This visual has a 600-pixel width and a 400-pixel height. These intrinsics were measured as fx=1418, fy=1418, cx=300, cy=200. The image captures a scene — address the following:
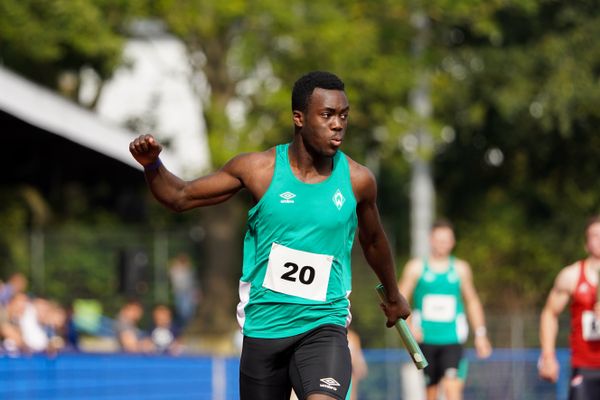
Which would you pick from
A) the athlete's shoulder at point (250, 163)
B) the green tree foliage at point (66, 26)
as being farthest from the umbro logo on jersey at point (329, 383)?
the green tree foliage at point (66, 26)

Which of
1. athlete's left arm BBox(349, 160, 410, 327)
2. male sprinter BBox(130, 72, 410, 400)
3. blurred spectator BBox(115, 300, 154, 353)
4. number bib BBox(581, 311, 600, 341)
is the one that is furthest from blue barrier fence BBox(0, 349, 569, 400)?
male sprinter BBox(130, 72, 410, 400)

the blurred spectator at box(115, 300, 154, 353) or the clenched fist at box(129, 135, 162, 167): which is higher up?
the blurred spectator at box(115, 300, 154, 353)

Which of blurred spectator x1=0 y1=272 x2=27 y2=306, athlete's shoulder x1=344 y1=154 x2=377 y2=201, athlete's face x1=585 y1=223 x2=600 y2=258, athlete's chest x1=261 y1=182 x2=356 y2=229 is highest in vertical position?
blurred spectator x1=0 y1=272 x2=27 y2=306

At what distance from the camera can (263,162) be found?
7547 millimetres

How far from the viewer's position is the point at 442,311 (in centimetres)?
1369

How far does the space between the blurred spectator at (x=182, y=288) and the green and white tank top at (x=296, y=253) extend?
2233 cm

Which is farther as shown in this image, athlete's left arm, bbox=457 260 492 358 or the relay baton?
athlete's left arm, bbox=457 260 492 358

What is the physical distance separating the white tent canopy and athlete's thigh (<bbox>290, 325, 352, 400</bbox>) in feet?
27.3

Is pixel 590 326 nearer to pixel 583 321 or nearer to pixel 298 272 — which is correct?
pixel 583 321

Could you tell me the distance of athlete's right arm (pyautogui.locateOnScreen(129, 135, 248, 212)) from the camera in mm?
7379

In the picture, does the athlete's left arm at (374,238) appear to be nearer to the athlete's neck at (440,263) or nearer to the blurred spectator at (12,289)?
the athlete's neck at (440,263)

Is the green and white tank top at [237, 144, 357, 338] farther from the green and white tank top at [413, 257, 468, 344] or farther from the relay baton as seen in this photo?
the green and white tank top at [413, 257, 468, 344]

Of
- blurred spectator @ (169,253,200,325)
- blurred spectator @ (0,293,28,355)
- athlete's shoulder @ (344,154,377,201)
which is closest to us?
athlete's shoulder @ (344,154,377,201)

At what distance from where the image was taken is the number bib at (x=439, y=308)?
13672 mm
